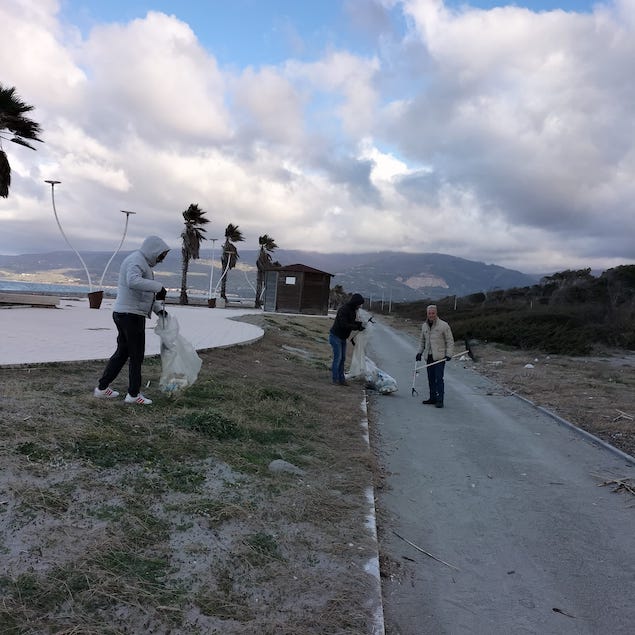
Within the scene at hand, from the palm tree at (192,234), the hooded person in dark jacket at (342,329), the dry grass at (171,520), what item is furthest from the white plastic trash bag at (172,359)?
the palm tree at (192,234)

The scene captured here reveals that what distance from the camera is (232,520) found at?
337 cm

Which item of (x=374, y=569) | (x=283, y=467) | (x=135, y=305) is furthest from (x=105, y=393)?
(x=374, y=569)

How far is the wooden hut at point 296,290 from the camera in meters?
38.5

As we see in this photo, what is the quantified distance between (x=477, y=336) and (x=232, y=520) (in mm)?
22243

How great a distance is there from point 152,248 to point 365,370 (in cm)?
522

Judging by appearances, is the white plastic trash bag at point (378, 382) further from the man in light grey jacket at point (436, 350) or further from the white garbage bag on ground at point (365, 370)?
the man in light grey jacket at point (436, 350)

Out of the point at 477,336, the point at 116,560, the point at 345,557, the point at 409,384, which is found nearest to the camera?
the point at 116,560

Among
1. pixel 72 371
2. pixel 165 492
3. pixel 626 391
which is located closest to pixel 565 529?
pixel 165 492

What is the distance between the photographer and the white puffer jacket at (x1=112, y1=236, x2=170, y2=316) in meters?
4.99

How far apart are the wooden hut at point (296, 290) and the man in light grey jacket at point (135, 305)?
3299 centimetres

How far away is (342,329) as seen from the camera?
9.17 m

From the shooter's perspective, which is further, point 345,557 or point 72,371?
point 72,371

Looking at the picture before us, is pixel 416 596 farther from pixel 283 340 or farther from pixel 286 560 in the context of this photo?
pixel 283 340

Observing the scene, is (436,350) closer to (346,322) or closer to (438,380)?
(438,380)
